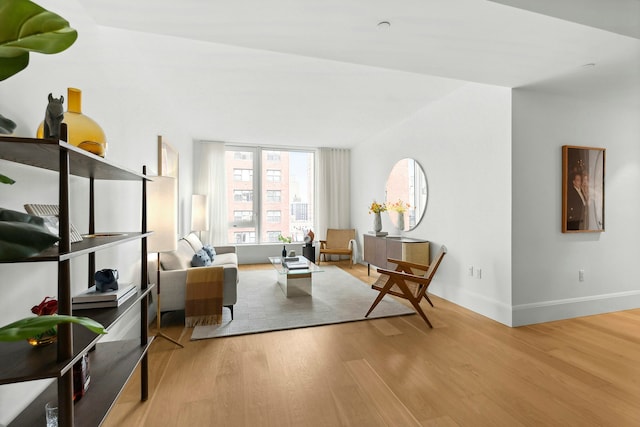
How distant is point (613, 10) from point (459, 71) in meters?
1.02

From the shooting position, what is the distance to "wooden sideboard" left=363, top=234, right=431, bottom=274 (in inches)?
161

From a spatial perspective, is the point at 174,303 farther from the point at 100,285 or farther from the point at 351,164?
the point at 351,164

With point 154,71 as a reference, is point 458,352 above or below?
below

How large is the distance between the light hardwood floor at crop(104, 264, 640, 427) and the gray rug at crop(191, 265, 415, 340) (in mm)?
157

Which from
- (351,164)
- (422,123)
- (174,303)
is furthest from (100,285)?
(351,164)

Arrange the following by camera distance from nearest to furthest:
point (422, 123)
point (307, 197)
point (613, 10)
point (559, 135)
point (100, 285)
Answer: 1. point (100, 285)
2. point (613, 10)
3. point (559, 135)
4. point (422, 123)
5. point (307, 197)

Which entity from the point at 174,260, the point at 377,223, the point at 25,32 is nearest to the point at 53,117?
the point at 25,32

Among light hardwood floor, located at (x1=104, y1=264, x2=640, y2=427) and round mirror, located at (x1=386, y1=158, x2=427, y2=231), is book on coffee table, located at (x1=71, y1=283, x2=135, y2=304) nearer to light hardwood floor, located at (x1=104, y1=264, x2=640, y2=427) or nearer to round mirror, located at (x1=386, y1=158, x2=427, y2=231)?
light hardwood floor, located at (x1=104, y1=264, x2=640, y2=427)

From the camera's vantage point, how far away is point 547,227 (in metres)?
3.18

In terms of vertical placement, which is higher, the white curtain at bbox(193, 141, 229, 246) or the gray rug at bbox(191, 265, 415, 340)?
the white curtain at bbox(193, 141, 229, 246)

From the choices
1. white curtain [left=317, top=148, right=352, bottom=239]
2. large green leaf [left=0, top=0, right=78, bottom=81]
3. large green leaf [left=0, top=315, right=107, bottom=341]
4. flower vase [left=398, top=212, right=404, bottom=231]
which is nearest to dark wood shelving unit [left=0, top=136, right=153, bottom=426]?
large green leaf [left=0, top=315, right=107, bottom=341]

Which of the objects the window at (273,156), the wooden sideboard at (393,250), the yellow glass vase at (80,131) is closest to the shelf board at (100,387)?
the yellow glass vase at (80,131)

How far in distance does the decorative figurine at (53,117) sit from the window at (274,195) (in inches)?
223

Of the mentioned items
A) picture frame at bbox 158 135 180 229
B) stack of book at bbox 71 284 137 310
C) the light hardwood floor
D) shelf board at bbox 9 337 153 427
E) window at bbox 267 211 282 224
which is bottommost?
the light hardwood floor
